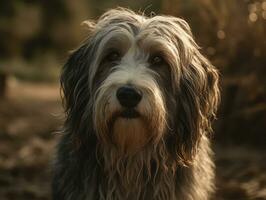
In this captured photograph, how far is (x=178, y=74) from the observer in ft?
17.0

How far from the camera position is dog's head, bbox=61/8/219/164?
4867 millimetres

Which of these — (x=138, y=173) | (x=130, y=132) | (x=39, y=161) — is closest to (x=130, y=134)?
(x=130, y=132)

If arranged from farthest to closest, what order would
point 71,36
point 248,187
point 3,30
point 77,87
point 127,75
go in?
1. point 71,36
2. point 3,30
3. point 248,187
4. point 77,87
5. point 127,75

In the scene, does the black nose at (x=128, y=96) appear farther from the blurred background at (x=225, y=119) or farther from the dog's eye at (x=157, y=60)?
the blurred background at (x=225, y=119)

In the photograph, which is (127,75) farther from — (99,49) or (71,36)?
(71,36)

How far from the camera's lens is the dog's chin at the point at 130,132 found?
16.0 ft

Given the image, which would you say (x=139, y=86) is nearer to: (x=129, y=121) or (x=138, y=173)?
(x=129, y=121)

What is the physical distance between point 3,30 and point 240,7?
7444 mm

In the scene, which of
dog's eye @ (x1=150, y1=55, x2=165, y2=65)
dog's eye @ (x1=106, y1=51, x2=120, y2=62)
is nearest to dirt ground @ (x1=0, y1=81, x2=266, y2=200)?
dog's eye @ (x1=106, y1=51, x2=120, y2=62)

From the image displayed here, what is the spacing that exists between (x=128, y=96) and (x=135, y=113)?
0.43 feet

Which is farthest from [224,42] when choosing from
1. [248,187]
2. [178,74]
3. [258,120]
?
[178,74]

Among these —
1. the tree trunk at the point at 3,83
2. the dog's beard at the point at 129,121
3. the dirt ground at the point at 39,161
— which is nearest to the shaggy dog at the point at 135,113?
the dog's beard at the point at 129,121

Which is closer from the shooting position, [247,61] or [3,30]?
[247,61]

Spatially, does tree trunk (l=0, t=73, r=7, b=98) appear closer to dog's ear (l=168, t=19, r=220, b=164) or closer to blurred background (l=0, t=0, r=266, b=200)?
blurred background (l=0, t=0, r=266, b=200)
